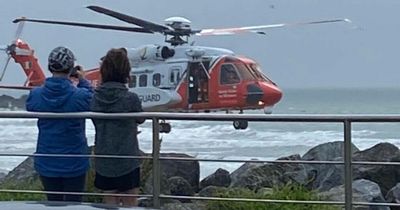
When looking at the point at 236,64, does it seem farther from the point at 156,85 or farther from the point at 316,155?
the point at 316,155

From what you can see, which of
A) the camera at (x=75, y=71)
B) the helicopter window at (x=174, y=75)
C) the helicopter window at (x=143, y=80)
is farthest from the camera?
the helicopter window at (x=143, y=80)

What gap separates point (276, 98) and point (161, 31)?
3.50 meters

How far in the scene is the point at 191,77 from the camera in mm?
27984

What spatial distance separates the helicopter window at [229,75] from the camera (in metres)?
27.7

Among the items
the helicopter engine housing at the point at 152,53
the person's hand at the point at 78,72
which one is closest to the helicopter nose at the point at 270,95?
the helicopter engine housing at the point at 152,53

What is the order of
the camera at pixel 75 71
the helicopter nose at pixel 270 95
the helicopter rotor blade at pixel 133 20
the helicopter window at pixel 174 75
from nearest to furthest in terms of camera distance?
the camera at pixel 75 71
the helicopter rotor blade at pixel 133 20
the helicopter nose at pixel 270 95
the helicopter window at pixel 174 75

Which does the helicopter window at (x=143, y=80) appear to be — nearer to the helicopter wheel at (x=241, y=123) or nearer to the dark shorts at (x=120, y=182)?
the helicopter wheel at (x=241, y=123)

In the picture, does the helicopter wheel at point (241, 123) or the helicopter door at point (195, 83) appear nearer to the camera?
the helicopter wheel at point (241, 123)

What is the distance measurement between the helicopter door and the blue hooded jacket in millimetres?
20761

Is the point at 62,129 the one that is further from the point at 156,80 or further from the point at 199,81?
the point at 156,80

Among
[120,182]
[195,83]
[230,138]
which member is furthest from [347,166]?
[195,83]

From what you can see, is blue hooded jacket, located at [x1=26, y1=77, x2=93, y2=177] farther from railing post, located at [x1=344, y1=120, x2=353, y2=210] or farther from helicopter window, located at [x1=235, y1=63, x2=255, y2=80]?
helicopter window, located at [x1=235, y1=63, x2=255, y2=80]

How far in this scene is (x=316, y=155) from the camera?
13.1 meters

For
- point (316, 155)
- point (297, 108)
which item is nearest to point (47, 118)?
point (316, 155)
